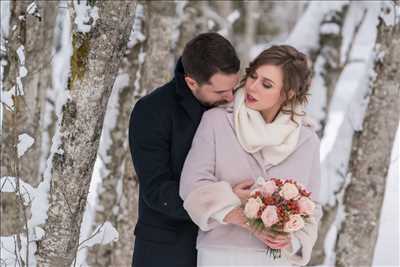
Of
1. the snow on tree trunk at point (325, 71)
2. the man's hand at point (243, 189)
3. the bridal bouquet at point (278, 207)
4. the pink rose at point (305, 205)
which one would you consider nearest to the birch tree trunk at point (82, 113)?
the man's hand at point (243, 189)

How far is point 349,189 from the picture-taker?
6.42 m

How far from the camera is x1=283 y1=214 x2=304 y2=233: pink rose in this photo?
3.52 metres

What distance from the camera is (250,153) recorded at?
3766 mm

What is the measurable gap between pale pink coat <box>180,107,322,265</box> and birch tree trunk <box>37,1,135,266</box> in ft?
2.13

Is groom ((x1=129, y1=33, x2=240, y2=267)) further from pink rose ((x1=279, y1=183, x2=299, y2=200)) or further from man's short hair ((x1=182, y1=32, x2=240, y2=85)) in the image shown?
pink rose ((x1=279, y1=183, x2=299, y2=200))

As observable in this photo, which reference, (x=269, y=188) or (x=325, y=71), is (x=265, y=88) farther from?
(x=325, y=71)

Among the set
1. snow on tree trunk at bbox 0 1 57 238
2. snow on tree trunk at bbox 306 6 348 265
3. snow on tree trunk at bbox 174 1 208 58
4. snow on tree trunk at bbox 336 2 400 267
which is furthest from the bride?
snow on tree trunk at bbox 174 1 208 58

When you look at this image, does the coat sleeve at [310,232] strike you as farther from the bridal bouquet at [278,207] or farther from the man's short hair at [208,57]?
the man's short hair at [208,57]

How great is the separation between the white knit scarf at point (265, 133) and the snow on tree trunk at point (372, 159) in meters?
2.65

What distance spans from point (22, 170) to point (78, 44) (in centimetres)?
388

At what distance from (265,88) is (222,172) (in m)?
0.41

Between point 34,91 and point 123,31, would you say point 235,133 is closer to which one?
point 123,31

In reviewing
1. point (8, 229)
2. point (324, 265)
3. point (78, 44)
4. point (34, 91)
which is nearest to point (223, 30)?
point (324, 265)

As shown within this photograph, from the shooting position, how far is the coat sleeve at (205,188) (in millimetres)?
3631
